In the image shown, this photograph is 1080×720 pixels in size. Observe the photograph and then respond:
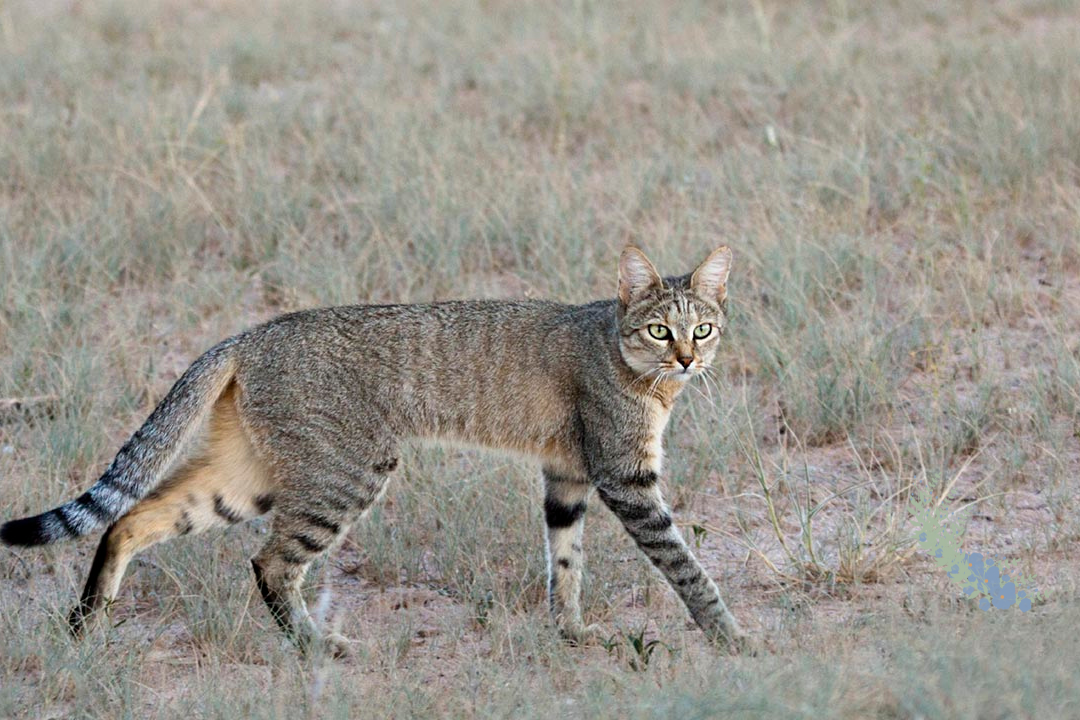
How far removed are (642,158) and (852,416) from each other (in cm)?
321

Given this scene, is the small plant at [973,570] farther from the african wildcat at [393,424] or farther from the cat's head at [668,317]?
the cat's head at [668,317]

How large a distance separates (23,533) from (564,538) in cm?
210

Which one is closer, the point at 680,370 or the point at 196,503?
the point at 680,370

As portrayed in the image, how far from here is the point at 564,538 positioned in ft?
19.1

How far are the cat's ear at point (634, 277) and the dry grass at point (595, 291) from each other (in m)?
1.03

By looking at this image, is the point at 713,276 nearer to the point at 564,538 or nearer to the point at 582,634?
the point at 564,538

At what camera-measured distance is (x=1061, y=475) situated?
21.2 ft

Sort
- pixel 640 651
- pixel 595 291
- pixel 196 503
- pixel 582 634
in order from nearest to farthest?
pixel 640 651 → pixel 582 634 → pixel 196 503 → pixel 595 291

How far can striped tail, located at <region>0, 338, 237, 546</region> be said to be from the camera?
17.5 feet

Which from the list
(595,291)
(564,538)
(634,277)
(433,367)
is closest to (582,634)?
(564,538)

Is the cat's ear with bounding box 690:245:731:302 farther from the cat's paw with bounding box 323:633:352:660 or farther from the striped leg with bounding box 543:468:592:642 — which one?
the cat's paw with bounding box 323:633:352:660

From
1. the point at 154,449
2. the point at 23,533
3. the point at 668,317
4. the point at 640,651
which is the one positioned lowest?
the point at 640,651

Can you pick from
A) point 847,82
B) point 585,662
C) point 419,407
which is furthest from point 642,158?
point 585,662

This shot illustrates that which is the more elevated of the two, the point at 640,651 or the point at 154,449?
Answer: the point at 154,449
